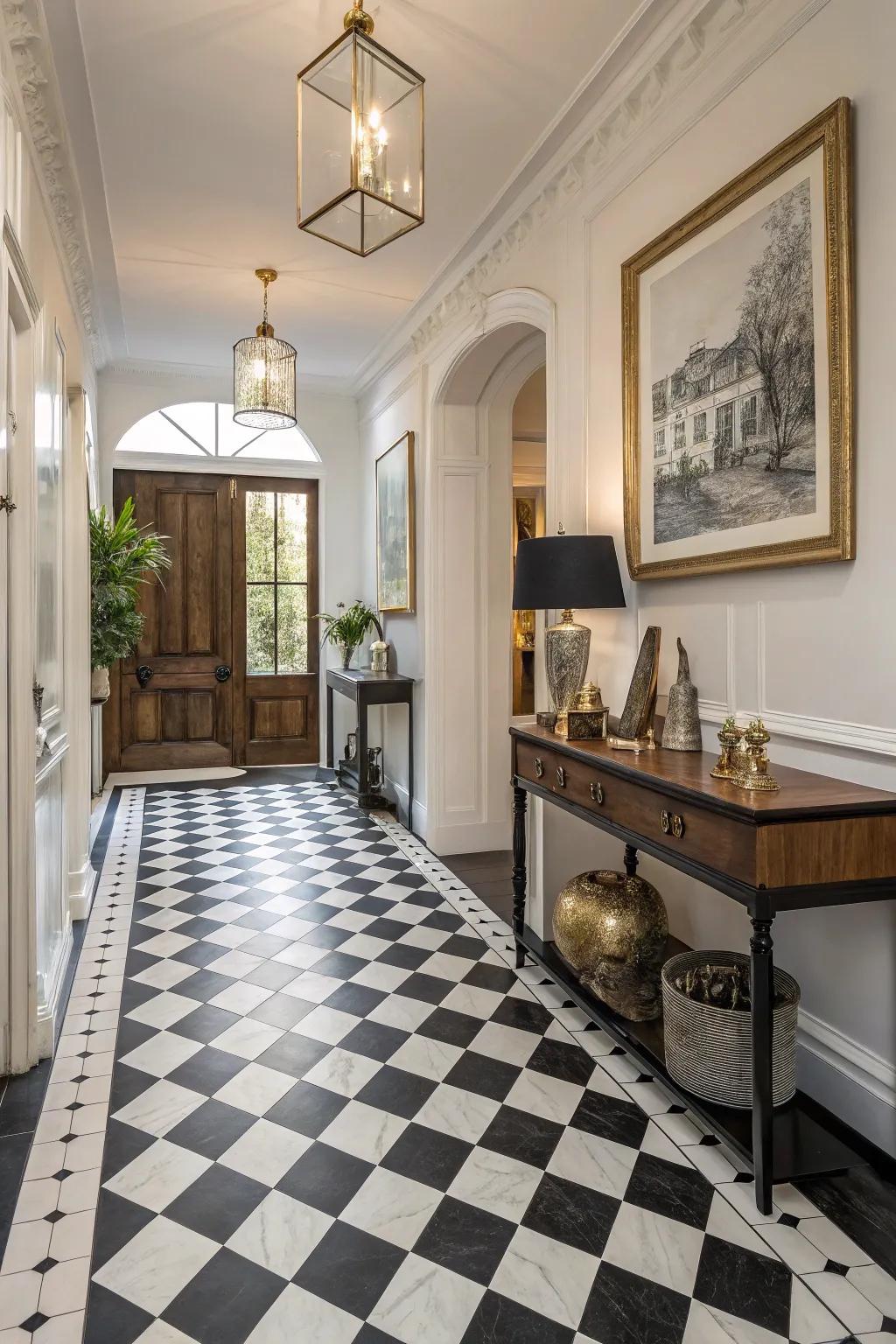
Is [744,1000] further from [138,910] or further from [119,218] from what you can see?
[119,218]

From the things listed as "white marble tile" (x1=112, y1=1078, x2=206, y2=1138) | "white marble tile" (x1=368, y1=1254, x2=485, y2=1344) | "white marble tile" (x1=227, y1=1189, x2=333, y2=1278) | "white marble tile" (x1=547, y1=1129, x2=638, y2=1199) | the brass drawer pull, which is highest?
the brass drawer pull

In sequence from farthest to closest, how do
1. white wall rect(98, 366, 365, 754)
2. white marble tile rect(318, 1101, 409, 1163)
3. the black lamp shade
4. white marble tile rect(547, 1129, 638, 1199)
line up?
white wall rect(98, 366, 365, 754) → the black lamp shade → white marble tile rect(318, 1101, 409, 1163) → white marble tile rect(547, 1129, 638, 1199)

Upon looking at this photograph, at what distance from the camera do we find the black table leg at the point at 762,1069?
173cm

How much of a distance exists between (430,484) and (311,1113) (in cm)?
332

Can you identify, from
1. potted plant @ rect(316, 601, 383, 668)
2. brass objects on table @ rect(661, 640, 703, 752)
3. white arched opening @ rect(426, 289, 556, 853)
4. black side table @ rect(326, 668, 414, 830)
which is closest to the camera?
brass objects on table @ rect(661, 640, 703, 752)

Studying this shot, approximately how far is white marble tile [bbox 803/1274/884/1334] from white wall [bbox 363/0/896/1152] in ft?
1.26

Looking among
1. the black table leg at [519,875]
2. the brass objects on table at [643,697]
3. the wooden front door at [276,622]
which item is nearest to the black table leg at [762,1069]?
the brass objects on table at [643,697]

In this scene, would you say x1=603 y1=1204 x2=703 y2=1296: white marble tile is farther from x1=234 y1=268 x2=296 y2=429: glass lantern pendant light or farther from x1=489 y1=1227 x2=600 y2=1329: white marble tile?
x1=234 y1=268 x2=296 y2=429: glass lantern pendant light

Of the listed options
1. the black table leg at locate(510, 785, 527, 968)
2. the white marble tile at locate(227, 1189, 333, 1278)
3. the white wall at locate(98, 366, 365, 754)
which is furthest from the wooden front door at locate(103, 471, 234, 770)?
the white marble tile at locate(227, 1189, 333, 1278)

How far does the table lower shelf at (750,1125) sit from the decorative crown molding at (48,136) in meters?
3.28

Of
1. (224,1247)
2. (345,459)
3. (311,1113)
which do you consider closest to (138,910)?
(311,1113)

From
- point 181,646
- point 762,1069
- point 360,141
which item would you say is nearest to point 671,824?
point 762,1069

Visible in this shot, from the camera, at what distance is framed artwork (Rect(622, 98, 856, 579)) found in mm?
1871

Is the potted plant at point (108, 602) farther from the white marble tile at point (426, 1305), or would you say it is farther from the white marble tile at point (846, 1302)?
the white marble tile at point (846, 1302)
